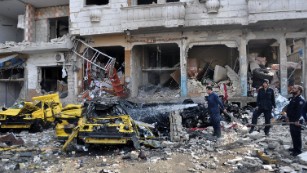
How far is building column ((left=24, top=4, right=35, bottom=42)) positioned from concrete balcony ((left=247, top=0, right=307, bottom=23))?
13495 mm

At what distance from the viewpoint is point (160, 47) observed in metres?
19.0

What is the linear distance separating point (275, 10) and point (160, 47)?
7.39 m

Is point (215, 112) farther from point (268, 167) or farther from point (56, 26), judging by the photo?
point (56, 26)

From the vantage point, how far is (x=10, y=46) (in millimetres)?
17938

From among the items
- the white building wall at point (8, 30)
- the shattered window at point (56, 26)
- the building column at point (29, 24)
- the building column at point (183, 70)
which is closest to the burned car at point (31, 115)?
the building column at point (183, 70)

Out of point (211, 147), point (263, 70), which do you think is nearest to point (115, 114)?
point (211, 147)

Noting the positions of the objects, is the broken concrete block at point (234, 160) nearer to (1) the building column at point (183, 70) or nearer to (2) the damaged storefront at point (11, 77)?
(1) the building column at point (183, 70)

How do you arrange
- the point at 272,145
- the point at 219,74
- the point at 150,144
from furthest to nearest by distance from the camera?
the point at 219,74 < the point at 150,144 < the point at 272,145

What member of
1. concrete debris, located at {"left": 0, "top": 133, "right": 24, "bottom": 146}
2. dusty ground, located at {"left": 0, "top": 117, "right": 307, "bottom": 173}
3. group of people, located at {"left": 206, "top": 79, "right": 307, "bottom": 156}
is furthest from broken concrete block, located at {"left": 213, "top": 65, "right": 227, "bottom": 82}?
concrete debris, located at {"left": 0, "top": 133, "right": 24, "bottom": 146}

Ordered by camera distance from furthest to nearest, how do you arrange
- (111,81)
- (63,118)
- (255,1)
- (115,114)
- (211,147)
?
(111,81)
(255,1)
(63,118)
(115,114)
(211,147)

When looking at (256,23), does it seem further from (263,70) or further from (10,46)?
(10,46)

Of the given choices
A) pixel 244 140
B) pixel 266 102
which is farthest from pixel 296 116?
pixel 266 102

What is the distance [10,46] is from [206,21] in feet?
38.9

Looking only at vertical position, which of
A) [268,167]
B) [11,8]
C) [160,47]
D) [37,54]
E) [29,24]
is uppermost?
[11,8]
